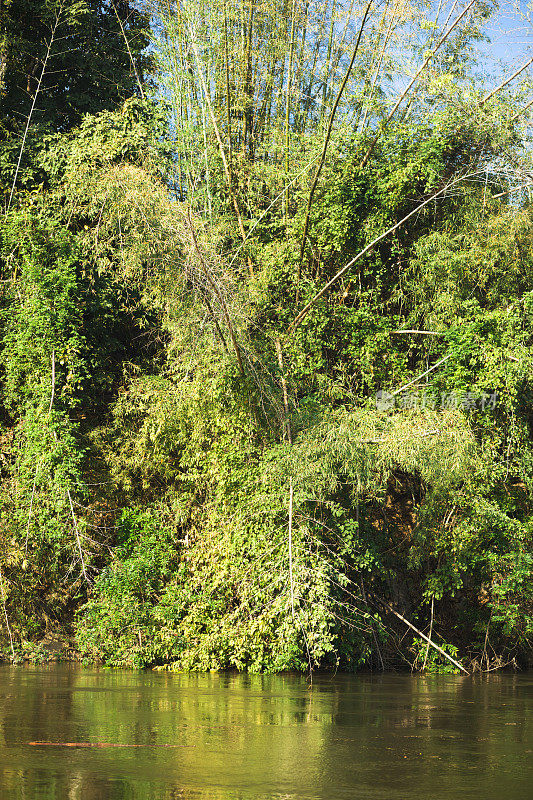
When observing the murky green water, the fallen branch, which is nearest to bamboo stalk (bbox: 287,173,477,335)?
the fallen branch

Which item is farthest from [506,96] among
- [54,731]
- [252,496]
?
[54,731]

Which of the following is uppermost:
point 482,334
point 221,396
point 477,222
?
point 477,222

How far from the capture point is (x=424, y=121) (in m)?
13.4

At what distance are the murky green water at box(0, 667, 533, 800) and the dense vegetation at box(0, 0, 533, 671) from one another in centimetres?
139

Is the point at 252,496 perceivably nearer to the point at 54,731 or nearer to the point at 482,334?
the point at 482,334

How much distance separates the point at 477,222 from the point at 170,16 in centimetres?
617

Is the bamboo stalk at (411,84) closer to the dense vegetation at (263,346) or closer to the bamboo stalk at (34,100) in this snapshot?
the dense vegetation at (263,346)

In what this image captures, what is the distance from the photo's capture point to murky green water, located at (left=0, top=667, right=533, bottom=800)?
4918 mm

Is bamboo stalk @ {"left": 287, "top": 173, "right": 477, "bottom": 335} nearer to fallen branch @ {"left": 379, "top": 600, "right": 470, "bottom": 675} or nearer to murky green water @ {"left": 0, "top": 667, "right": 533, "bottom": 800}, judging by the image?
fallen branch @ {"left": 379, "top": 600, "right": 470, "bottom": 675}

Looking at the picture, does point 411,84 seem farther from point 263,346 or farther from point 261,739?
point 261,739

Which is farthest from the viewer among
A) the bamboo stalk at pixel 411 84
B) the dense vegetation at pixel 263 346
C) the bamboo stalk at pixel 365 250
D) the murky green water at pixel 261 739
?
the bamboo stalk at pixel 411 84

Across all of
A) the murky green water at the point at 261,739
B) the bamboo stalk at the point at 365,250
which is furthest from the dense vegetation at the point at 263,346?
the murky green water at the point at 261,739

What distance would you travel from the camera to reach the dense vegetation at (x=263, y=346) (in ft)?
36.3

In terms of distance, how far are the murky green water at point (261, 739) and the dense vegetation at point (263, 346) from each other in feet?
4.54
